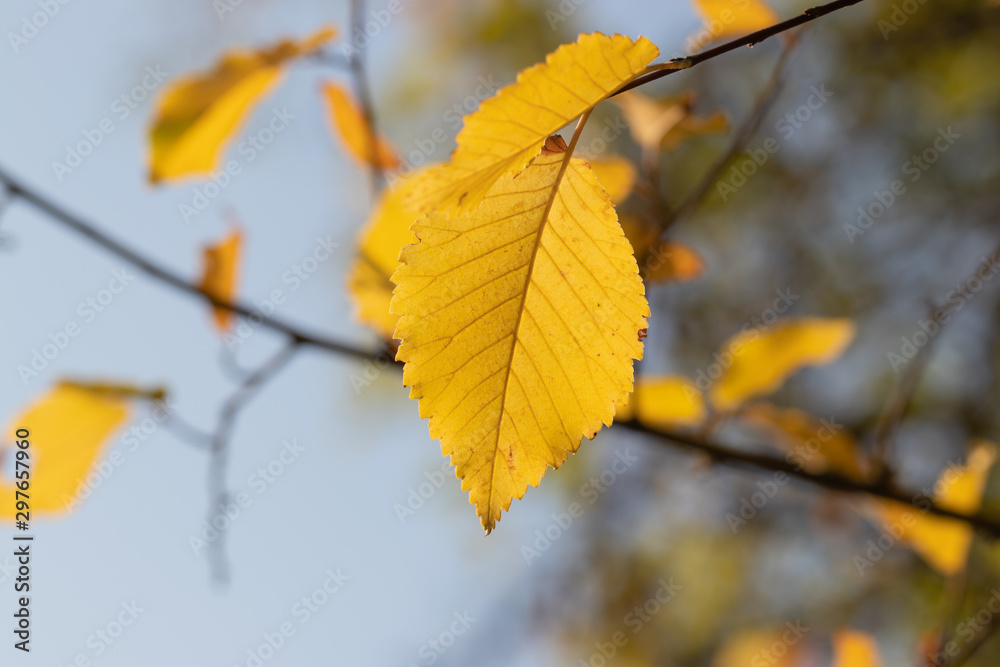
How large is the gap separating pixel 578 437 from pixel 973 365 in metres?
3.06

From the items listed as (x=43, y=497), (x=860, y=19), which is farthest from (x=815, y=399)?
(x=43, y=497)

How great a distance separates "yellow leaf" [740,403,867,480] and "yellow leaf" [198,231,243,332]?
2.72 ft

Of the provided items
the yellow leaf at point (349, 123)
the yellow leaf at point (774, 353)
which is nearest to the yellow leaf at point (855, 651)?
the yellow leaf at point (774, 353)

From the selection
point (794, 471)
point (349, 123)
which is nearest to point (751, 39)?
point (794, 471)

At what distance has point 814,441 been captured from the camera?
1133 millimetres

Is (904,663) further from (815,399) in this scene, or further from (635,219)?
(635,219)

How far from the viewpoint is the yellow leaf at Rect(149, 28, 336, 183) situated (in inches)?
35.8

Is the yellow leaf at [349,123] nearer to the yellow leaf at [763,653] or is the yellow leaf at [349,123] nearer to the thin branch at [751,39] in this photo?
the thin branch at [751,39]

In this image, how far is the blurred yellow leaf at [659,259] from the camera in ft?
3.02

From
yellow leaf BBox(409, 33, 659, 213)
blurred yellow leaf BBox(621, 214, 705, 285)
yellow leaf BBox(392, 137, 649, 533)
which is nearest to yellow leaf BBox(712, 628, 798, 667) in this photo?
blurred yellow leaf BBox(621, 214, 705, 285)

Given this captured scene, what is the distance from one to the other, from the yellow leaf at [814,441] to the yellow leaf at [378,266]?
635 mm

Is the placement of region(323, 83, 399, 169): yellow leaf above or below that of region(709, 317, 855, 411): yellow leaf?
above

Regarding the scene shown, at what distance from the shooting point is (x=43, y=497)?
43.1 inches

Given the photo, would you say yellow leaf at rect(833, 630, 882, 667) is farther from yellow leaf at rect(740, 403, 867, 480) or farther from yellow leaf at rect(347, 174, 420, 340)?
yellow leaf at rect(347, 174, 420, 340)
